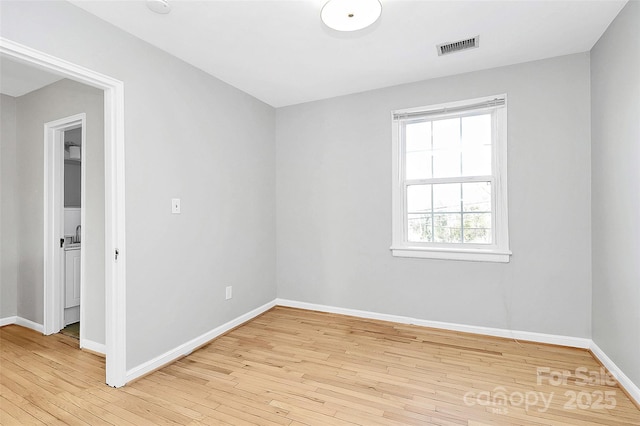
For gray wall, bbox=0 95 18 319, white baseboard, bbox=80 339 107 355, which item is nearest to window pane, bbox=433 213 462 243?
white baseboard, bbox=80 339 107 355

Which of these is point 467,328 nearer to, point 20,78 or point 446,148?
point 446,148

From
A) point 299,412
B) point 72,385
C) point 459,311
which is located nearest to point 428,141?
point 459,311

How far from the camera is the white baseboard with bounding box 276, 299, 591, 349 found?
269 centimetres

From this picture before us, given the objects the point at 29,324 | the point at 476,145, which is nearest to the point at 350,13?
the point at 476,145

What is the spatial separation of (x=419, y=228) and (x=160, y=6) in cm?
296

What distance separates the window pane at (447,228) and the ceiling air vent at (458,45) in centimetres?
155

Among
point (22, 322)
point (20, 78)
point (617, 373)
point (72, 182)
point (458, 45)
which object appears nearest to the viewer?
point (617, 373)

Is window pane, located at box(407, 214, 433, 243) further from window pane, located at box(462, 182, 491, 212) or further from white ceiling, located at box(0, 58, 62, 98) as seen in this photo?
white ceiling, located at box(0, 58, 62, 98)

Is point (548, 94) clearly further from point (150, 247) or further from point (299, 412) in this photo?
point (150, 247)

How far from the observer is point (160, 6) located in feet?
6.49

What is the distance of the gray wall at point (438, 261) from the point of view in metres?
2.68

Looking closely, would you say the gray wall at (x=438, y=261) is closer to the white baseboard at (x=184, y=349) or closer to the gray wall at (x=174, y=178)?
the gray wall at (x=174, y=178)

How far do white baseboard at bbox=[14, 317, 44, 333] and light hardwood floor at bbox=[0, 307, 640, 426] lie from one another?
226 millimetres

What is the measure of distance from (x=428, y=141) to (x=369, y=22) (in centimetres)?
161
